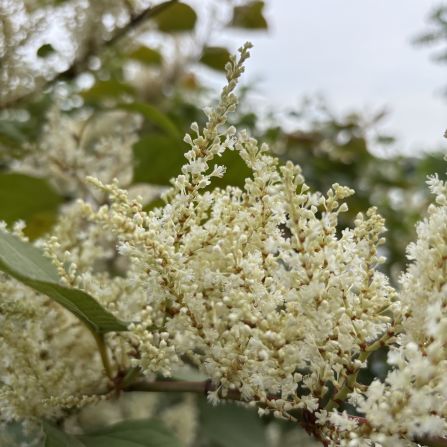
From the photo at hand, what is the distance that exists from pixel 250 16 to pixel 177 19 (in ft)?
0.99

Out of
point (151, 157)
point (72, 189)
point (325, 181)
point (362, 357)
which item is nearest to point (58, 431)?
point (362, 357)

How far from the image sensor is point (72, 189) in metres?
2.08

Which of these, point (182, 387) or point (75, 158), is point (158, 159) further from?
point (182, 387)

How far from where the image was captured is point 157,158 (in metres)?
1.71

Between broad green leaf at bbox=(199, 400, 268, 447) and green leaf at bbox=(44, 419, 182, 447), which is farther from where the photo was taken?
broad green leaf at bbox=(199, 400, 268, 447)

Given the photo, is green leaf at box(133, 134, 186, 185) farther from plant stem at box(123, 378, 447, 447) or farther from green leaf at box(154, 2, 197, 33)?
green leaf at box(154, 2, 197, 33)

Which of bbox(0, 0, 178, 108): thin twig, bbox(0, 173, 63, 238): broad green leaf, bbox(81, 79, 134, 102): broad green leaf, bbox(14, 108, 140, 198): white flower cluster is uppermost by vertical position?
bbox(81, 79, 134, 102): broad green leaf

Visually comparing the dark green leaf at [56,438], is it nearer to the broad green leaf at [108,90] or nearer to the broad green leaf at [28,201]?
the broad green leaf at [28,201]

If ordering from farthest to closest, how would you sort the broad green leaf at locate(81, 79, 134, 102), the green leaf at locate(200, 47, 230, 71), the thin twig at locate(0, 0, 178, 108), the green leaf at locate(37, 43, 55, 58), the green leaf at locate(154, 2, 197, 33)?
the green leaf at locate(200, 47, 230, 71) < the green leaf at locate(154, 2, 197, 33) < the broad green leaf at locate(81, 79, 134, 102) < the thin twig at locate(0, 0, 178, 108) < the green leaf at locate(37, 43, 55, 58)

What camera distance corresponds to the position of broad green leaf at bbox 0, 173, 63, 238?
5.65 ft

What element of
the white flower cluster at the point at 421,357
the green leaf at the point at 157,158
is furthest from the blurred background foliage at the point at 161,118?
the white flower cluster at the point at 421,357

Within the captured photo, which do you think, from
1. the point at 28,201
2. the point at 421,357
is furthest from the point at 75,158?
the point at 421,357

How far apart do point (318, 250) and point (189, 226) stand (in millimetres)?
179

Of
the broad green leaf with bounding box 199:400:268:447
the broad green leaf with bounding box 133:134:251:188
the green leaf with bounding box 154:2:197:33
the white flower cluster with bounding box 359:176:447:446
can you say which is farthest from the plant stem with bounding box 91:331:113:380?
the green leaf with bounding box 154:2:197:33
